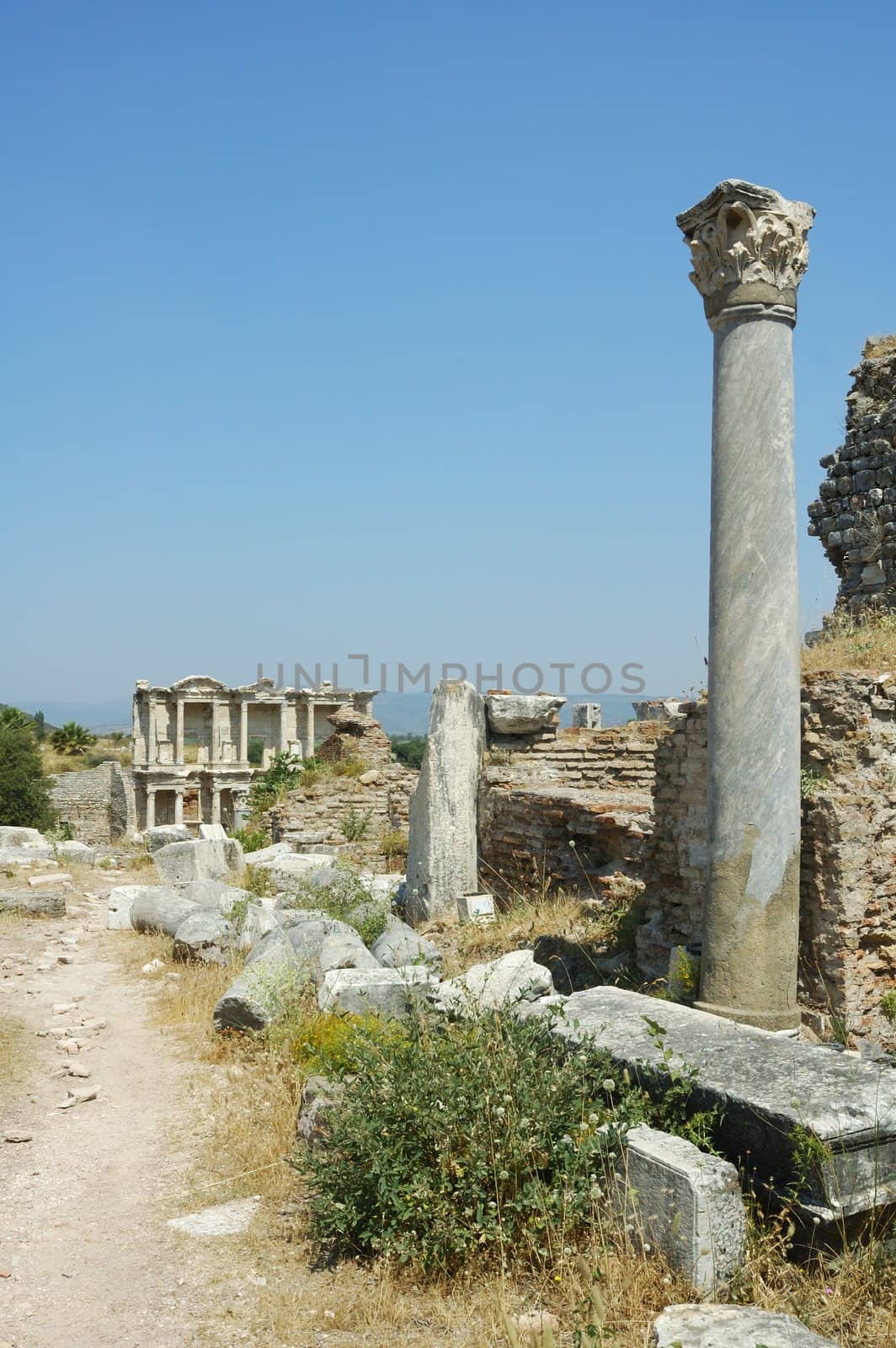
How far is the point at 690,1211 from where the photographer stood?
3664mm

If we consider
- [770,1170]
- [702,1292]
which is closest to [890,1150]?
[770,1170]

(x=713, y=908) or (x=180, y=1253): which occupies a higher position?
(x=713, y=908)

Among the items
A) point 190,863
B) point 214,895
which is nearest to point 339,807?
point 190,863

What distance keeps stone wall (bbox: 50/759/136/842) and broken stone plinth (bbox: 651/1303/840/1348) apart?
46.0 meters

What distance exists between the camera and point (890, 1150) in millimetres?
3824

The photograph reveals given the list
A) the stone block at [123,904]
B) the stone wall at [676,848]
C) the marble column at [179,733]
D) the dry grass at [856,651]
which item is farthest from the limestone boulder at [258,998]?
the marble column at [179,733]

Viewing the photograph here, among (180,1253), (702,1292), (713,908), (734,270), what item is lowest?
(180,1253)

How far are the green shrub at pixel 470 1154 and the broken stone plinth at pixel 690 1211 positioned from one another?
0.17 m

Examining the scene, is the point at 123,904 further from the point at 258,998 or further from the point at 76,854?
the point at 258,998

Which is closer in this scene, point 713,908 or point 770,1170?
point 770,1170

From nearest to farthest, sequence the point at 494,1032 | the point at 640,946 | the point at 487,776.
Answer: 1. the point at 494,1032
2. the point at 640,946
3. the point at 487,776

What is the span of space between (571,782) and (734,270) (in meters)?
8.26

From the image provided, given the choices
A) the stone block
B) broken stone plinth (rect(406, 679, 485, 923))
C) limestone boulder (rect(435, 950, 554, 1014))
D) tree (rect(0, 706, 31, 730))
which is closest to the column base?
limestone boulder (rect(435, 950, 554, 1014))

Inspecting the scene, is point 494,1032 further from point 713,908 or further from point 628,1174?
point 713,908
